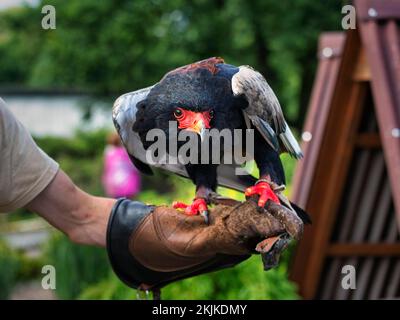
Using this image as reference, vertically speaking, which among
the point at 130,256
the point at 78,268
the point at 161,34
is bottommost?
the point at 78,268

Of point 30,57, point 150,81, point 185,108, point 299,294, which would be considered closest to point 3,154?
point 185,108

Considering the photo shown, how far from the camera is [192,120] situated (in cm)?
214

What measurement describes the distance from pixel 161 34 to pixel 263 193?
8457 millimetres

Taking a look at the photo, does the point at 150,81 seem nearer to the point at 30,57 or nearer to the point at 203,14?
the point at 203,14

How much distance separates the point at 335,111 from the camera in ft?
13.4

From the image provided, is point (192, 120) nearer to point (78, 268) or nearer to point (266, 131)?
point (266, 131)

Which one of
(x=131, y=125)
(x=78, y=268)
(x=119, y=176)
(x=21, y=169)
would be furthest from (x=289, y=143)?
(x=119, y=176)

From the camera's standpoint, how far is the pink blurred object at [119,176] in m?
5.97

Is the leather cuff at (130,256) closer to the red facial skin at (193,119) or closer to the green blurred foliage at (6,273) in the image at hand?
the red facial skin at (193,119)

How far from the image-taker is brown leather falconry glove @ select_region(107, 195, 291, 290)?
199 centimetres

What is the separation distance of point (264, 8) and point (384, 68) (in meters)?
7.08
